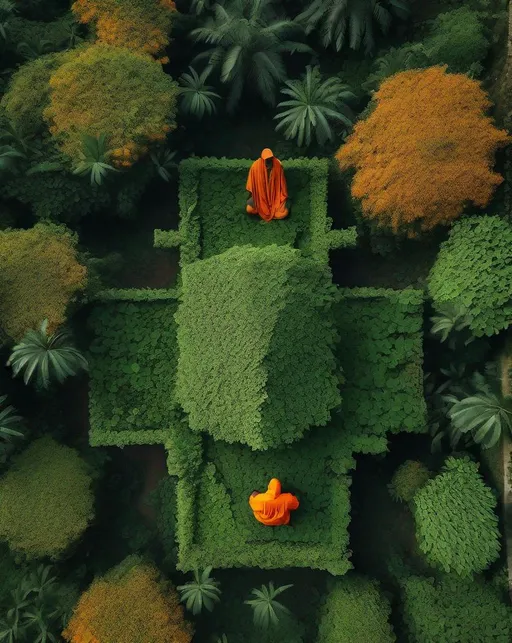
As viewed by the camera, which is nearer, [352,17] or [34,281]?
[34,281]

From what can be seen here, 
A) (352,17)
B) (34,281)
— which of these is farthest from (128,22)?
(34,281)

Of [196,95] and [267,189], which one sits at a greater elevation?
[196,95]

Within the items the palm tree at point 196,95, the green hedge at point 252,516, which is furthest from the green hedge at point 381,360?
the palm tree at point 196,95

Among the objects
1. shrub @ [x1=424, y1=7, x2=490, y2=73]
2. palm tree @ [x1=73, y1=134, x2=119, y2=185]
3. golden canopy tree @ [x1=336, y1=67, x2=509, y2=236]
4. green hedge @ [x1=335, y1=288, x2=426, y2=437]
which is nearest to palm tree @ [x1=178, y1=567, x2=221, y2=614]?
green hedge @ [x1=335, y1=288, x2=426, y2=437]

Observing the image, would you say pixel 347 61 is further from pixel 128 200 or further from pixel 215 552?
pixel 215 552

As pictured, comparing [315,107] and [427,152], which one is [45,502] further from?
[427,152]

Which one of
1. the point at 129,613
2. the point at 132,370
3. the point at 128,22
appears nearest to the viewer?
the point at 129,613
